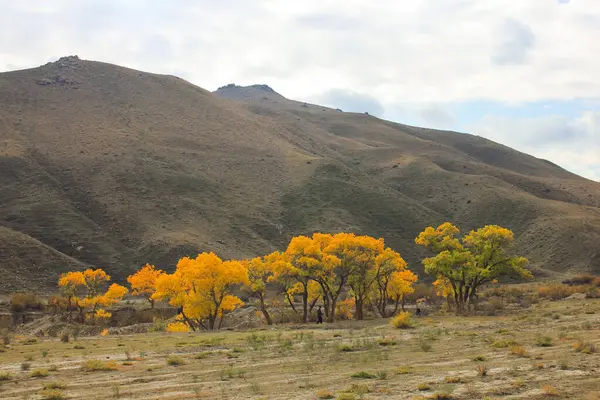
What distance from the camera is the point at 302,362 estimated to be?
21.1m

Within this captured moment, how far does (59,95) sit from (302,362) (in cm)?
13197

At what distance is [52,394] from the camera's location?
15.2 m

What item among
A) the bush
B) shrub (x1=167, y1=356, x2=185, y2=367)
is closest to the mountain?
the bush

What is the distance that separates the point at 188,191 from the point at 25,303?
42135 millimetres

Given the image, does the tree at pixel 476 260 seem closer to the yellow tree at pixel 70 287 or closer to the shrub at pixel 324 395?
the shrub at pixel 324 395

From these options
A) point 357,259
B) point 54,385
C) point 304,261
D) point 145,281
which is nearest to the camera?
point 54,385

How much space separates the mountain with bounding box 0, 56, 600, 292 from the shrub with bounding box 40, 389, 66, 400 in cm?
6266

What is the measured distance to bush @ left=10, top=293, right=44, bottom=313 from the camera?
6138 centimetres

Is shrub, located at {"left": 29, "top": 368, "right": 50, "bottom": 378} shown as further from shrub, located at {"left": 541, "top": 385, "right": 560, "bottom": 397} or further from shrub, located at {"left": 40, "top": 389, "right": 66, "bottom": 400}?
shrub, located at {"left": 541, "top": 385, "right": 560, "bottom": 397}

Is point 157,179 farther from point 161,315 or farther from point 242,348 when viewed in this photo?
point 242,348

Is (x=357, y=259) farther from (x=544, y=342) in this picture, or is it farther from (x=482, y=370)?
(x=482, y=370)

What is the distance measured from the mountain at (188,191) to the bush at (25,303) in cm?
840

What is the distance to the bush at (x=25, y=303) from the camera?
Result: 61375 mm

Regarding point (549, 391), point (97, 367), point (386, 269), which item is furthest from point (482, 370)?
point (386, 269)
